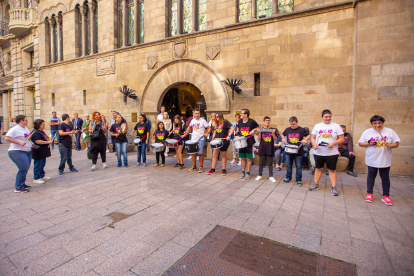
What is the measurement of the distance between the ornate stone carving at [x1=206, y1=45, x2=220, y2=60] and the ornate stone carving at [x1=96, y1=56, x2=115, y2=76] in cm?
577

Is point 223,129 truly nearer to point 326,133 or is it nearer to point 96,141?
point 326,133

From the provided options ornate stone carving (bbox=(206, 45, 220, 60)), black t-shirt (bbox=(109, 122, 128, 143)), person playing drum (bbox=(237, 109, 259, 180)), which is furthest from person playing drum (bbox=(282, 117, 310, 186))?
black t-shirt (bbox=(109, 122, 128, 143))

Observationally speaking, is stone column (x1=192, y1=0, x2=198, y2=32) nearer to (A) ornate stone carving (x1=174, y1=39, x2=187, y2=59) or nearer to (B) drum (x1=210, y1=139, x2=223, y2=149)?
(A) ornate stone carving (x1=174, y1=39, x2=187, y2=59)

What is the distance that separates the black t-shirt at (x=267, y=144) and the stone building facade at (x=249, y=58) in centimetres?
227

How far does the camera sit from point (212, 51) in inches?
355

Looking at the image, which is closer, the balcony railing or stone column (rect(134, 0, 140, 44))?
stone column (rect(134, 0, 140, 44))

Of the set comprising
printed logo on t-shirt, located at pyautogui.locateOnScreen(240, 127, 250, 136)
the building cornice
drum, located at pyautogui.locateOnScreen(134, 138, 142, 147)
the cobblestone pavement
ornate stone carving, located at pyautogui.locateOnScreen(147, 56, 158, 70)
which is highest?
the building cornice

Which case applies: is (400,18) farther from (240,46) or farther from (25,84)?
(25,84)

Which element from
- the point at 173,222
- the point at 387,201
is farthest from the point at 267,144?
the point at 173,222

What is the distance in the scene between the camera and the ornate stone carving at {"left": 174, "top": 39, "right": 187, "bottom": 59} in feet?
31.5

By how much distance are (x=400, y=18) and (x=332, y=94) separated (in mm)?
2692

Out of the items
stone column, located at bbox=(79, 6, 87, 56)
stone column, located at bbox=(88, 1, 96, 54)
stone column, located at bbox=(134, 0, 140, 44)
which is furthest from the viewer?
stone column, located at bbox=(79, 6, 87, 56)

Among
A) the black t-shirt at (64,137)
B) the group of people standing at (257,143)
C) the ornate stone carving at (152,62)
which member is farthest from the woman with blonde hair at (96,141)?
the ornate stone carving at (152,62)

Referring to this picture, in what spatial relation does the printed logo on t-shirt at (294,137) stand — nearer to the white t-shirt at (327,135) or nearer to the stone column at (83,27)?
the white t-shirt at (327,135)
